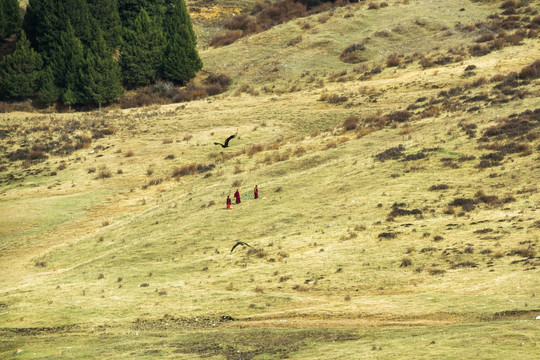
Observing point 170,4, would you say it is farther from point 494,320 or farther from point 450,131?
point 494,320

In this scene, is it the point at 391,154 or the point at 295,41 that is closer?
the point at 391,154

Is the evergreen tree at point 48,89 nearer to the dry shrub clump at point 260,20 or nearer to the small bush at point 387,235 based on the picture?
the dry shrub clump at point 260,20

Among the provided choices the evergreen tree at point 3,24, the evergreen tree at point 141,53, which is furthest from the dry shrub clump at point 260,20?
the evergreen tree at point 3,24

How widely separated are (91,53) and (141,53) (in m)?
6.59

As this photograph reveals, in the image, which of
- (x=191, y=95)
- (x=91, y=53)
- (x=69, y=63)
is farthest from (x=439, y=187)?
(x=69, y=63)

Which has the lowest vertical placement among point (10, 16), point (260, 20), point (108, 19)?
point (260, 20)

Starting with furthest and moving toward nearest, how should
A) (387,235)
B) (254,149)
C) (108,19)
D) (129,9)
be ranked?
(129,9) < (108,19) < (254,149) < (387,235)

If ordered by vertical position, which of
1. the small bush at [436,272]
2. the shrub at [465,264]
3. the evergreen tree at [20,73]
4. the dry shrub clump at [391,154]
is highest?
the evergreen tree at [20,73]

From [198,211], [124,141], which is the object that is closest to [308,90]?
[124,141]

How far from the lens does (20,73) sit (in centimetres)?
7788

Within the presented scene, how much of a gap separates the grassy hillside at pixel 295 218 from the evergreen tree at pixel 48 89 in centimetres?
661

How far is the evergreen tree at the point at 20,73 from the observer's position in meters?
77.5

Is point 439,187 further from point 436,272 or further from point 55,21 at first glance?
point 55,21

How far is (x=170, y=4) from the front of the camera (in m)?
93.6
